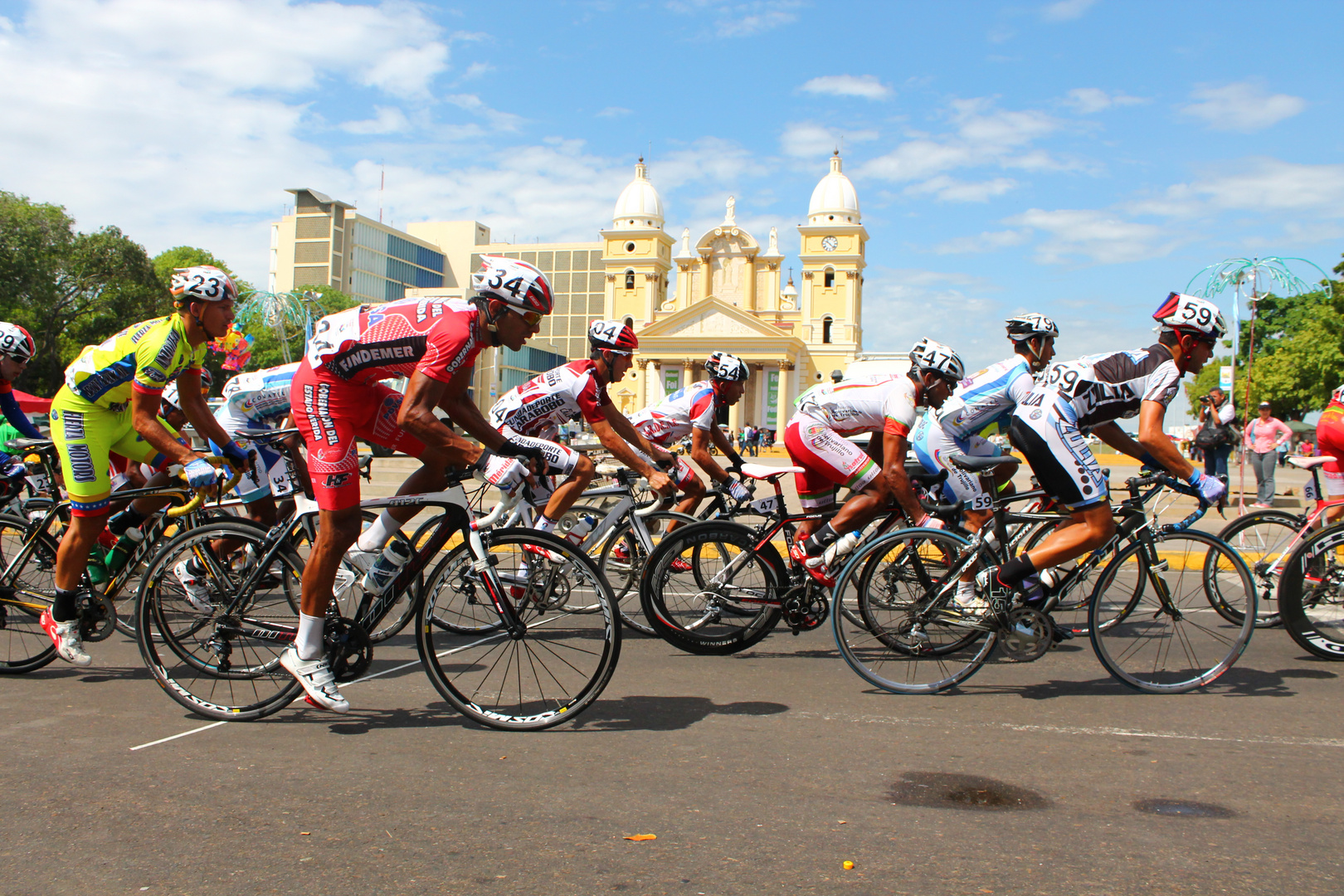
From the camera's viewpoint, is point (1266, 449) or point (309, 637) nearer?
point (309, 637)

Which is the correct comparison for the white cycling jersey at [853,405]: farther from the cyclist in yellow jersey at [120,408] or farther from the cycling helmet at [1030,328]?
the cyclist in yellow jersey at [120,408]

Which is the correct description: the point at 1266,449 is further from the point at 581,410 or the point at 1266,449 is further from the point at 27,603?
the point at 27,603

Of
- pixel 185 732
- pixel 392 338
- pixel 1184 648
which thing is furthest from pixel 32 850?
pixel 1184 648

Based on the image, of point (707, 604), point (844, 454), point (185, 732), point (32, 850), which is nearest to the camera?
point (32, 850)

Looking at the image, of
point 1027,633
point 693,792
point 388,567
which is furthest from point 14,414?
point 1027,633

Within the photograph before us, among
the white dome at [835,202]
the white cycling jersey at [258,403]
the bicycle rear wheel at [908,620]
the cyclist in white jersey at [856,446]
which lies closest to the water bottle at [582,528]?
the cyclist in white jersey at [856,446]

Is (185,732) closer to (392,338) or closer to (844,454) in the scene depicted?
(392,338)

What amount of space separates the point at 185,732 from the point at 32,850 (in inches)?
49.5

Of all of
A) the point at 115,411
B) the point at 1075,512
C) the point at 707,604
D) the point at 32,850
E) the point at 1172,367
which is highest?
the point at 1172,367

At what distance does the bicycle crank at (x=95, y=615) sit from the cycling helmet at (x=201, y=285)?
5.19ft

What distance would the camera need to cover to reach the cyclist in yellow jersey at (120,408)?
16.5 feet

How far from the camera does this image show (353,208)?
12000 cm

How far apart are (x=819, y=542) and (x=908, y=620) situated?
30.5 inches

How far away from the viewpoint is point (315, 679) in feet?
13.9
